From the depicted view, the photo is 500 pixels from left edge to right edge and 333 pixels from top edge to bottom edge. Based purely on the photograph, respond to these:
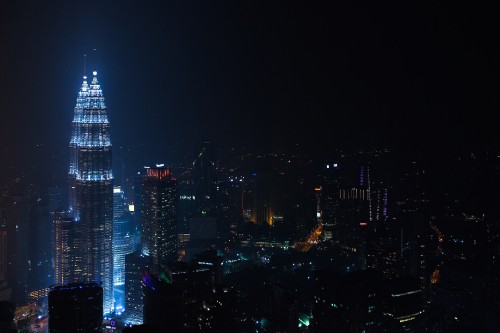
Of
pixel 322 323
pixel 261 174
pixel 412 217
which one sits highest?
pixel 261 174

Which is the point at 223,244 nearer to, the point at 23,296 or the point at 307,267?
the point at 307,267

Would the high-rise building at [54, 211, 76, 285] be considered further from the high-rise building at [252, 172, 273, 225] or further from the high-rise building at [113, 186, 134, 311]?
the high-rise building at [252, 172, 273, 225]

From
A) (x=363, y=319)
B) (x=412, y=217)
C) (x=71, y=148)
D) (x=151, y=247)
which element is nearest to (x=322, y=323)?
(x=363, y=319)

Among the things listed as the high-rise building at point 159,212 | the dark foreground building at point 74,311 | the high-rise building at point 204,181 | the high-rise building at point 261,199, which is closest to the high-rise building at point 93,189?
the high-rise building at point 159,212

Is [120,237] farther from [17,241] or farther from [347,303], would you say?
[347,303]

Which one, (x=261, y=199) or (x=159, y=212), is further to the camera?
(x=261, y=199)

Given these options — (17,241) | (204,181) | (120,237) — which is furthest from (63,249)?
(204,181)
